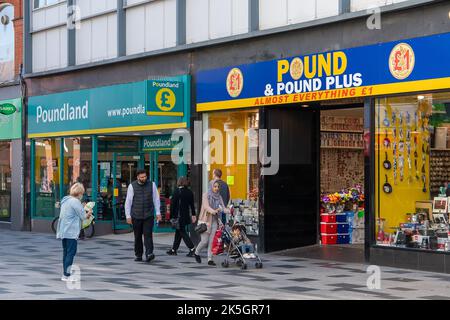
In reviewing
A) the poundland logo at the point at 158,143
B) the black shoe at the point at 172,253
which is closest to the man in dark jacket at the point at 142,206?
the black shoe at the point at 172,253

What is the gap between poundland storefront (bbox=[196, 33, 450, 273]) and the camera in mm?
15477

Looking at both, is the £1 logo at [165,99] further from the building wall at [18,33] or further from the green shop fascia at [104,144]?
the building wall at [18,33]

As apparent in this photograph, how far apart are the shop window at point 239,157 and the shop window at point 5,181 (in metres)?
9.80

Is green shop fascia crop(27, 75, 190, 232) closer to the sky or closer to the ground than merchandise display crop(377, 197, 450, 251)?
closer to the sky

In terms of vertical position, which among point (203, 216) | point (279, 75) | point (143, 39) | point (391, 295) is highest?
point (143, 39)

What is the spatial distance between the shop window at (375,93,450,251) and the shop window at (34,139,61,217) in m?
12.2

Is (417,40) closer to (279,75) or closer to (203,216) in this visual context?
(279,75)

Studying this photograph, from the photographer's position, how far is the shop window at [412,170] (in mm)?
15602

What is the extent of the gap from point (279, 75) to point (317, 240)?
4.09m

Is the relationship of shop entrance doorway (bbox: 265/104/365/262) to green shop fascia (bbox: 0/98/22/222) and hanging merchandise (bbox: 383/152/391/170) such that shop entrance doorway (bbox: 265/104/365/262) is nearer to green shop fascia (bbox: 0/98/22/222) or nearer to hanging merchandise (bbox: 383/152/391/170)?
hanging merchandise (bbox: 383/152/391/170)

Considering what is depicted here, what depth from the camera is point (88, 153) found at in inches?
961

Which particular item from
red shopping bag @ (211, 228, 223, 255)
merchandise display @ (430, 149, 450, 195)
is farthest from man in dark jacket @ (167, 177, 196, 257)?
merchandise display @ (430, 149, 450, 195)

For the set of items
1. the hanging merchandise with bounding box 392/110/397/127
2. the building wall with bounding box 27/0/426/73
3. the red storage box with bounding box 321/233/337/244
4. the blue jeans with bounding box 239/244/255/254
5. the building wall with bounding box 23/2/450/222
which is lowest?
the red storage box with bounding box 321/233/337/244
